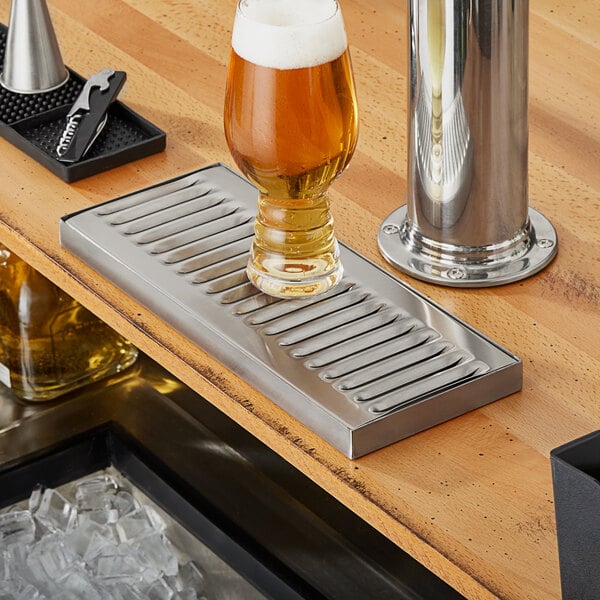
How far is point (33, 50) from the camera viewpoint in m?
1.41

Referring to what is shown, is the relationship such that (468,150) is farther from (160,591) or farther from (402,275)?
(160,591)

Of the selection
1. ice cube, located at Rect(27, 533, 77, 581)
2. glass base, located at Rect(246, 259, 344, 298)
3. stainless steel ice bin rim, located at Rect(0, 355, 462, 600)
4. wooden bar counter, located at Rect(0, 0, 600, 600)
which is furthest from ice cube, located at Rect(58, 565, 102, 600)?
glass base, located at Rect(246, 259, 344, 298)

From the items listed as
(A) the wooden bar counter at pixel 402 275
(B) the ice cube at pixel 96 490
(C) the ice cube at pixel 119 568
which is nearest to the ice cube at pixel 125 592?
(C) the ice cube at pixel 119 568

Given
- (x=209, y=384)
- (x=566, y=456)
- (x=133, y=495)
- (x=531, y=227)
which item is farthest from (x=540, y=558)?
(x=133, y=495)

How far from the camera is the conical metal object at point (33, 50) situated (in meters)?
1.40

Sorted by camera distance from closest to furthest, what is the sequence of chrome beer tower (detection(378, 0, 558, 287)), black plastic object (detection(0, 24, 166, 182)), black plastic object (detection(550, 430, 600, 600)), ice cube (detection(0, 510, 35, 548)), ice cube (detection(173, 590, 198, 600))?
black plastic object (detection(550, 430, 600, 600)) < chrome beer tower (detection(378, 0, 558, 287)) < black plastic object (detection(0, 24, 166, 182)) < ice cube (detection(173, 590, 198, 600)) < ice cube (detection(0, 510, 35, 548))

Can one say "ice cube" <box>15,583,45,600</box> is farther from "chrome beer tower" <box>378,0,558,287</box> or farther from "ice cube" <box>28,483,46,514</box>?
"chrome beer tower" <box>378,0,558,287</box>

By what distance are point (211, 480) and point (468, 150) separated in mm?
529

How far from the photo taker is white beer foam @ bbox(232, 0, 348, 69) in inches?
38.9

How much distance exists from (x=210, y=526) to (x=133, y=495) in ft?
0.59

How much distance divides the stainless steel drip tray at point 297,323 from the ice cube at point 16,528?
49 cm

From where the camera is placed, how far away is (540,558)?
874mm

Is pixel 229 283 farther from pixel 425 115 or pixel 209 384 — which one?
pixel 425 115

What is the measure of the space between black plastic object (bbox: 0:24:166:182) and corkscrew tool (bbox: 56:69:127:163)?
11 millimetres
